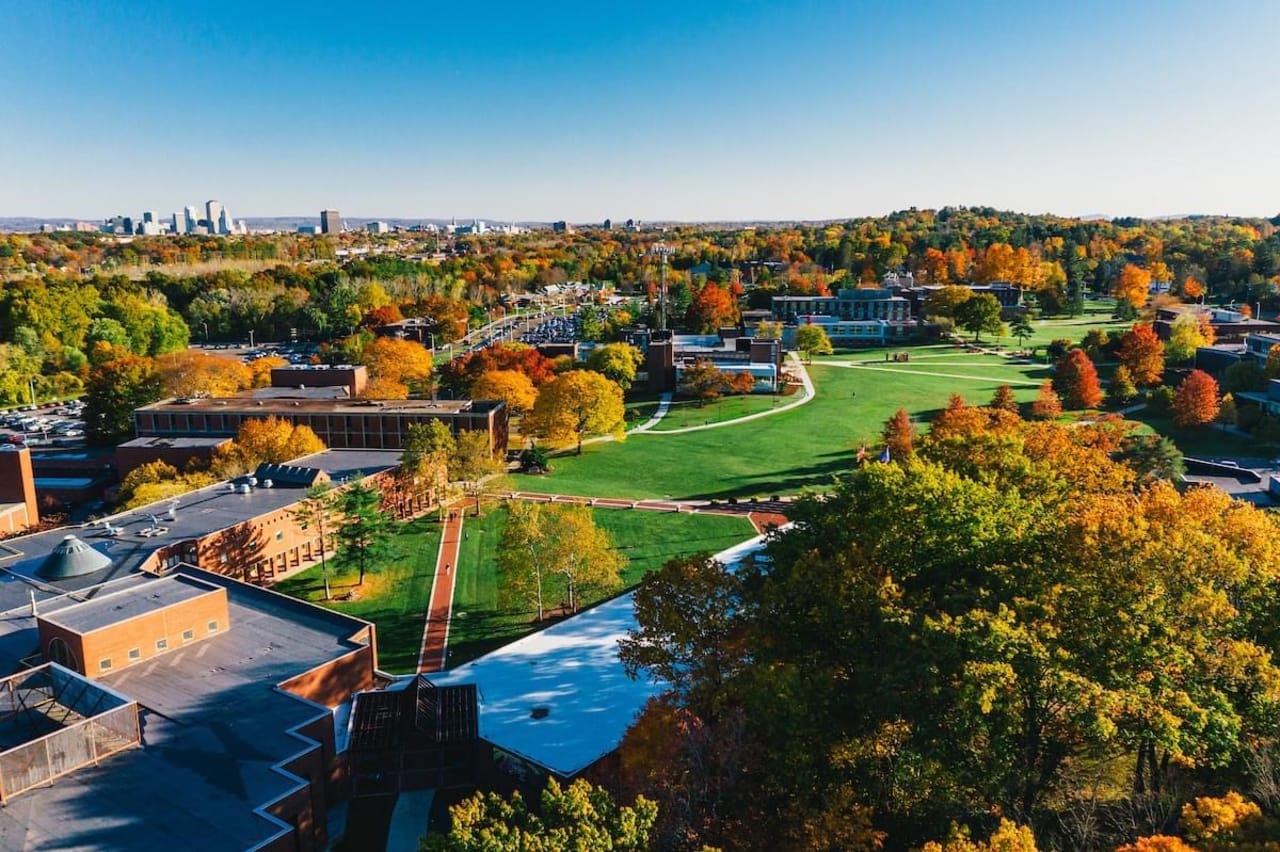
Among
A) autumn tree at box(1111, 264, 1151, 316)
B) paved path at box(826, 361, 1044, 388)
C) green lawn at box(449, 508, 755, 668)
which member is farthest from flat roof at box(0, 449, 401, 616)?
autumn tree at box(1111, 264, 1151, 316)

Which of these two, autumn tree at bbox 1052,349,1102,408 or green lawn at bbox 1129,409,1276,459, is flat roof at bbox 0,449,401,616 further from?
autumn tree at bbox 1052,349,1102,408

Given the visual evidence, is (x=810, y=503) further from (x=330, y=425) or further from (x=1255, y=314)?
(x=1255, y=314)

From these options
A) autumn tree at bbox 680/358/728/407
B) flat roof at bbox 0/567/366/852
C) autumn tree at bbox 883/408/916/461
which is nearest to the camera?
flat roof at bbox 0/567/366/852

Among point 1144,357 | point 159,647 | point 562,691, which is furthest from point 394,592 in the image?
point 1144,357

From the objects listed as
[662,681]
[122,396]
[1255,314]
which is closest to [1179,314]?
[1255,314]

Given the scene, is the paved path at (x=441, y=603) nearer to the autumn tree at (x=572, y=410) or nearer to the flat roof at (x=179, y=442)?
the autumn tree at (x=572, y=410)
